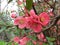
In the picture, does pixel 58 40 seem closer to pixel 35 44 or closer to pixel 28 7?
pixel 35 44

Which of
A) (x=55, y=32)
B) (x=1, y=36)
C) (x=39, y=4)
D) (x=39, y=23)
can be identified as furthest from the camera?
(x=1, y=36)

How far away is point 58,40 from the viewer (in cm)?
281

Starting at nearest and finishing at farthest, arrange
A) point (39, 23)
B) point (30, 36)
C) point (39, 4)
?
point (39, 23)
point (30, 36)
point (39, 4)

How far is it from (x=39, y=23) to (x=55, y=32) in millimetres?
1960

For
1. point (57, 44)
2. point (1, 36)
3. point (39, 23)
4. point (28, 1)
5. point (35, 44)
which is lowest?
point (1, 36)

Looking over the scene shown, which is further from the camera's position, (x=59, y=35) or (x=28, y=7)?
(x=59, y=35)

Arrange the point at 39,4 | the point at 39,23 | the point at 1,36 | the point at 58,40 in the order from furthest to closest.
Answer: the point at 1,36
the point at 39,4
the point at 58,40
the point at 39,23

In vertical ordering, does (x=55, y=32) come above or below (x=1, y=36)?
above

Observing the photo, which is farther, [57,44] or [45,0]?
[45,0]

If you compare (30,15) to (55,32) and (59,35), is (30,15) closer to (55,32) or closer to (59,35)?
(59,35)

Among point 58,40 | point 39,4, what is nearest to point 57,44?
point 58,40

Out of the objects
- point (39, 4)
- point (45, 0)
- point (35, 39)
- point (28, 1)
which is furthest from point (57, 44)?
point (28, 1)

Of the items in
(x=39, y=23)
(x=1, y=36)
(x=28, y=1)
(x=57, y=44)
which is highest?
(x=28, y=1)

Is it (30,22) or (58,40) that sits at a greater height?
(30,22)
